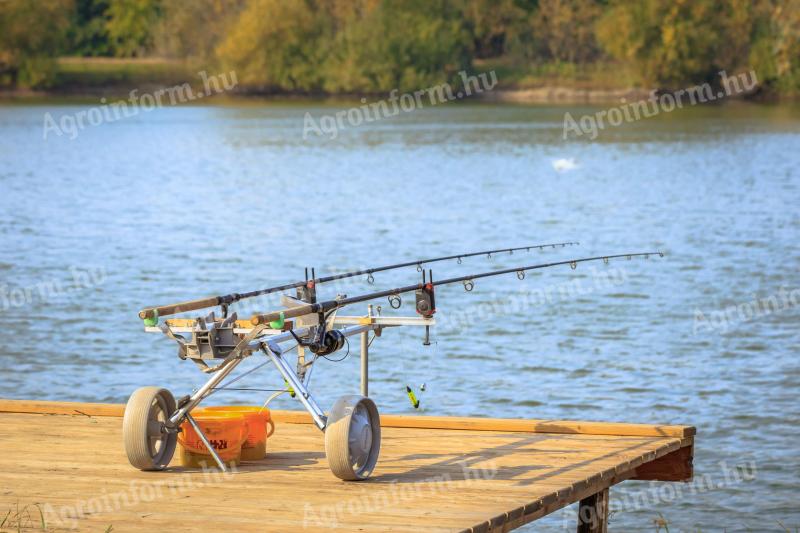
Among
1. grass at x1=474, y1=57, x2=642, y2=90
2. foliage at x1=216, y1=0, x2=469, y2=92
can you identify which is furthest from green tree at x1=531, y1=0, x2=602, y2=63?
foliage at x1=216, y1=0, x2=469, y2=92

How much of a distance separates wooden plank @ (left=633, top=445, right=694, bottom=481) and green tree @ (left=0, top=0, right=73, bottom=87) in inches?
3393

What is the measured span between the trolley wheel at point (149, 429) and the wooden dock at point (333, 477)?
0.09 meters

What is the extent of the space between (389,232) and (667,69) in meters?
53.0

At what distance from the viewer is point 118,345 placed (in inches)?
591

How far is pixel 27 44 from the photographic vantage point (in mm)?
91250

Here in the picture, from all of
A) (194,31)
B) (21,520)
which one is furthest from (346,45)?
(21,520)

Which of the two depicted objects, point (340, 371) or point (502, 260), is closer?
point (340, 371)

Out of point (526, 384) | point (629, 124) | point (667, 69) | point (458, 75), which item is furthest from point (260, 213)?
point (458, 75)

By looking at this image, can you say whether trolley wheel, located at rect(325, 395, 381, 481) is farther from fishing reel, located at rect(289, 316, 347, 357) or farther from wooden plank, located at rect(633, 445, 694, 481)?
wooden plank, located at rect(633, 445, 694, 481)

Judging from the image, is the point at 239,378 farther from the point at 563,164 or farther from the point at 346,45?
the point at 346,45

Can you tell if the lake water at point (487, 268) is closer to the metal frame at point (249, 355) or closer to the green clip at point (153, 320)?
the metal frame at point (249, 355)

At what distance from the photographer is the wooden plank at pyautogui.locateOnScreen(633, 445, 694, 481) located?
7664 millimetres

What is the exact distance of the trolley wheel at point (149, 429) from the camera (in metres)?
6.61

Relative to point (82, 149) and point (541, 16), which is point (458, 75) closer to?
point (541, 16)
